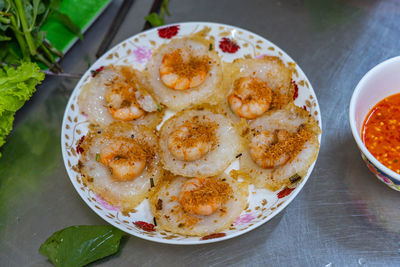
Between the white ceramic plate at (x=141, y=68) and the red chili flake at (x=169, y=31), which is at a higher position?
the red chili flake at (x=169, y=31)

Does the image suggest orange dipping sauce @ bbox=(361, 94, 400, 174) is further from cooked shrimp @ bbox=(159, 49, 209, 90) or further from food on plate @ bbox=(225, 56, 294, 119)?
cooked shrimp @ bbox=(159, 49, 209, 90)

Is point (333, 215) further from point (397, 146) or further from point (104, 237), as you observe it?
point (104, 237)

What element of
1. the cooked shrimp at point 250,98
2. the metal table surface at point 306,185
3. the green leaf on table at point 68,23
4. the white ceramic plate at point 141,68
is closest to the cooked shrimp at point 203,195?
the white ceramic plate at point 141,68

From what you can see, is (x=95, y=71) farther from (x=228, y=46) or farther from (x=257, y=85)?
(x=257, y=85)

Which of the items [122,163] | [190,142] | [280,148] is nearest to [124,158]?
[122,163]

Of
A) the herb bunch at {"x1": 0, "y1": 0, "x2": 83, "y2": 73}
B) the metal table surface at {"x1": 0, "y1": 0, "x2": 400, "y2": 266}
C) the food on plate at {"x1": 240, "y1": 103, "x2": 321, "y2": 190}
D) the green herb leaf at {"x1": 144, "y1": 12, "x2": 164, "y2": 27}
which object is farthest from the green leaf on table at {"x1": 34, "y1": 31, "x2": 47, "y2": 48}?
the food on plate at {"x1": 240, "y1": 103, "x2": 321, "y2": 190}

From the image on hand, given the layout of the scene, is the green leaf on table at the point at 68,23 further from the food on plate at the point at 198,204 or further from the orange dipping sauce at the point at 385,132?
the orange dipping sauce at the point at 385,132

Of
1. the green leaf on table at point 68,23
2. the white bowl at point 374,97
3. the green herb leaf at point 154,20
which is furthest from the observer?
the green herb leaf at point 154,20

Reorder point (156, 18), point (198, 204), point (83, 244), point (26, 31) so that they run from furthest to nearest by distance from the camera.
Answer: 1. point (156, 18)
2. point (26, 31)
3. point (83, 244)
4. point (198, 204)
